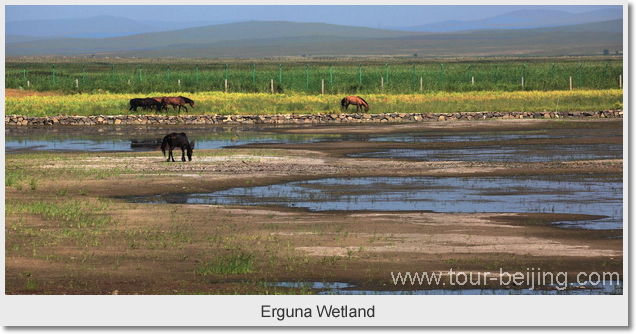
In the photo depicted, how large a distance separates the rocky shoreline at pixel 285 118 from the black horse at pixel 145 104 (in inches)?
96.3

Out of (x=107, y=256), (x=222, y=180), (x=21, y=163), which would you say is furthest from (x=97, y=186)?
(x=107, y=256)

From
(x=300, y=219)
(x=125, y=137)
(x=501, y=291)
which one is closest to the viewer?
(x=501, y=291)

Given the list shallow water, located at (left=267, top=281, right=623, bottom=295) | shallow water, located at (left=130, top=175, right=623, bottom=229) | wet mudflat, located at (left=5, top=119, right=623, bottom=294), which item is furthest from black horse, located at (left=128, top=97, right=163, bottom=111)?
shallow water, located at (left=267, top=281, right=623, bottom=295)

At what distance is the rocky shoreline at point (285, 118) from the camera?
162 ft

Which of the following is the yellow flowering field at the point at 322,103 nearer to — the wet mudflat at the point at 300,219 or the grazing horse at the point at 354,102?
the grazing horse at the point at 354,102

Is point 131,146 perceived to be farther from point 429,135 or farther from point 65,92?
point 65,92

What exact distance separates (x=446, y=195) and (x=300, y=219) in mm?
4623

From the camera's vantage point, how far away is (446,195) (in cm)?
2322

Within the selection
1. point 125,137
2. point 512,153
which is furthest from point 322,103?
point 512,153

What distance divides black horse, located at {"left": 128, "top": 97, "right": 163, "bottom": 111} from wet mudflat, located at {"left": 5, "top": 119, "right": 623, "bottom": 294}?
17634mm

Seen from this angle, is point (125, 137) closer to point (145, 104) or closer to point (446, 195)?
point (145, 104)

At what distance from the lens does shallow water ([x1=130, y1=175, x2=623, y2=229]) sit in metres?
21.1

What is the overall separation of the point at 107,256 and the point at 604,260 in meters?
6.67

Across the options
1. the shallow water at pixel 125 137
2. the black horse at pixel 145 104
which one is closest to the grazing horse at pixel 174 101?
the black horse at pixel 145 104
